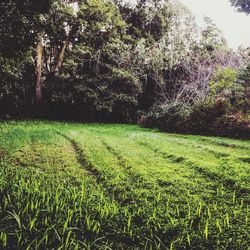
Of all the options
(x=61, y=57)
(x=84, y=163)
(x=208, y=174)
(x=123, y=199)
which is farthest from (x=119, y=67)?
(x=123, y=199)

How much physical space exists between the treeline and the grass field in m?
7.61

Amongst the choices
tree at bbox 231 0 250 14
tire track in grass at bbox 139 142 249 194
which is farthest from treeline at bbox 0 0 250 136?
tire track in grass at bbox 139 142 249 194

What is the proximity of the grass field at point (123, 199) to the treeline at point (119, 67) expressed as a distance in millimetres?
7607

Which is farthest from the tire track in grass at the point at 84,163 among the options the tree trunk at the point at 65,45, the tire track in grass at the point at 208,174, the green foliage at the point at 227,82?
the tree trunk at the point at 65,45

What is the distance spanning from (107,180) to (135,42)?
17.6 m

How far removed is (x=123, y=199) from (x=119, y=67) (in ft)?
52.0

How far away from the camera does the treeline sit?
1856 cm

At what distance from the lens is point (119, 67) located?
784 inches

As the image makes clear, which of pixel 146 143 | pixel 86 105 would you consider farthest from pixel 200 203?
pixel 86 105

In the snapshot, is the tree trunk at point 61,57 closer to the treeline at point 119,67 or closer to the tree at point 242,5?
the treeline at point 119,67

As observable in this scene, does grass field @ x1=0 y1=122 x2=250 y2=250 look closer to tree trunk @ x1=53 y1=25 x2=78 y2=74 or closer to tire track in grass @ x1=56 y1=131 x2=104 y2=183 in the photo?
tire track in grass @ x1=56 y1=131 x2=104 y2=183

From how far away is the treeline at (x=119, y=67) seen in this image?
731 inches

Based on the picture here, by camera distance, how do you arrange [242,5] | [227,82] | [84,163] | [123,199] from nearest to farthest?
[123,199] → [84,163] → [227,82] → [242,5]

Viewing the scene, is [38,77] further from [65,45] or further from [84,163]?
[84,163]
